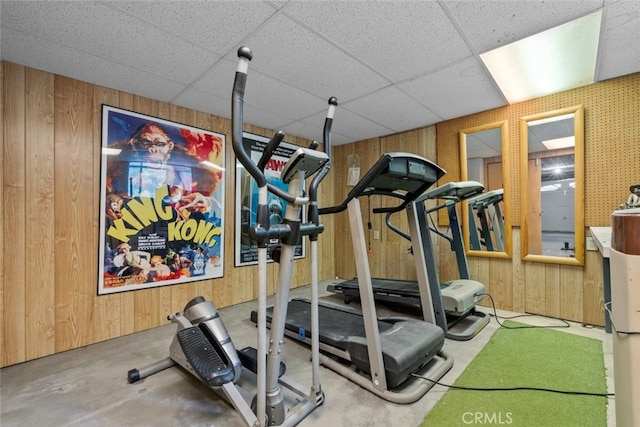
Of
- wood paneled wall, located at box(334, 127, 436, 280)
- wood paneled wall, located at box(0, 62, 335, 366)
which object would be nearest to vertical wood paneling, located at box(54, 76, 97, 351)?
wood paneled wall, located at box(0, 62, 335, 366)

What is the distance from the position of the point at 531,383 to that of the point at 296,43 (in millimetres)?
2734

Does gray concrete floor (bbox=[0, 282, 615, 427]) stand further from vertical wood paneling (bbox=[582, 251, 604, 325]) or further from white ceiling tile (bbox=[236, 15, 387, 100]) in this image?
white ceiling tile (bbox=[236, 15, 387, 100])

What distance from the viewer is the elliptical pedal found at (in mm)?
1502

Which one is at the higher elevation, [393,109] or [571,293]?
[393,109]

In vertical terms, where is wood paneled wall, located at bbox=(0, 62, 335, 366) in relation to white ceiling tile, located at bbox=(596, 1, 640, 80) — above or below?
below

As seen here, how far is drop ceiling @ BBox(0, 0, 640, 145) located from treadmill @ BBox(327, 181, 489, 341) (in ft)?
3.31

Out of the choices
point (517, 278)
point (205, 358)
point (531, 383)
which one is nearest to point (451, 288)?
point (517, 278)

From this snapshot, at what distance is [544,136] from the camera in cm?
288

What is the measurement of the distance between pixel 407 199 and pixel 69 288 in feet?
9.43

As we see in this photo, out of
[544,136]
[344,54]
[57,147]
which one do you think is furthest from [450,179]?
[57,147]

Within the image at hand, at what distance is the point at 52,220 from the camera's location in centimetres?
224

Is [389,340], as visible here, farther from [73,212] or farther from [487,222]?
[73,212]

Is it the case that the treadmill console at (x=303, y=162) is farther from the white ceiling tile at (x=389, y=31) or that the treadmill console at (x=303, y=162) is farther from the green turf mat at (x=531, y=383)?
the green turf mat at (x=531, y=383)

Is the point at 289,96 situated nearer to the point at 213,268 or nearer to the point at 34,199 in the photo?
the point at 213,268
